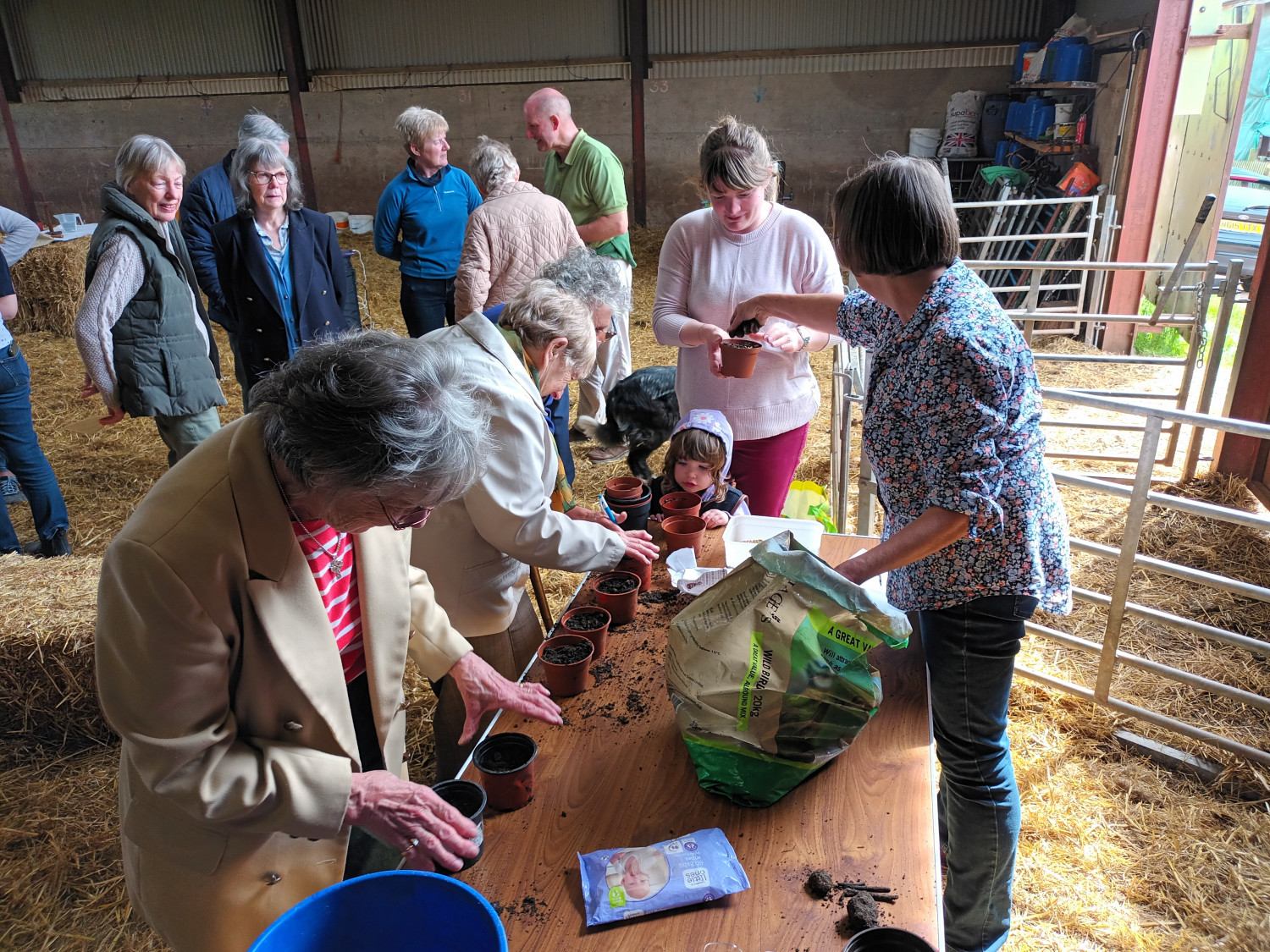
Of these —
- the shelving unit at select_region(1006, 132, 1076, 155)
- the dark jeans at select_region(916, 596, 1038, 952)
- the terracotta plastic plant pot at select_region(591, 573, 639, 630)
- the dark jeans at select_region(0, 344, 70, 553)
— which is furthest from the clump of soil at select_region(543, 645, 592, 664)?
the shelving unit at select_region(1006, 132, 1076, 155)

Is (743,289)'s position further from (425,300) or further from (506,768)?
(425,300)

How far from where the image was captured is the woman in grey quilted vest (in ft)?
12.1

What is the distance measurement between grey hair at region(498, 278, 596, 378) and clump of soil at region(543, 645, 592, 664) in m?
0.82

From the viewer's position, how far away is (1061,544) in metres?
1.88

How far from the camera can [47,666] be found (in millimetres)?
3088

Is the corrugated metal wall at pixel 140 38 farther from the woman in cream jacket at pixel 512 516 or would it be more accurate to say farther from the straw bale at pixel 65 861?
the woman in cream jacket at pixel 512 516

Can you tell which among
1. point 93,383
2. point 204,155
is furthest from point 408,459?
point 204,155

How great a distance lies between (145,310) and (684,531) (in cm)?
294

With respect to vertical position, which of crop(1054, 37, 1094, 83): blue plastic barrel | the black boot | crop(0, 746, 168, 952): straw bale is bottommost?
crop(0, 746, 168, 952): straw bale

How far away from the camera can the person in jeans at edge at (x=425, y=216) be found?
16.6 ft

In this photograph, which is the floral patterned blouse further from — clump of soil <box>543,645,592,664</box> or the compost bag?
clump of soil <box>543,645,592,664</box>

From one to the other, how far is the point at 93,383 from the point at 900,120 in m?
9.54

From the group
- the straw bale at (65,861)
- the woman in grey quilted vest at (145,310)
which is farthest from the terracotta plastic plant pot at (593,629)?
the woman in grey quilted vest at (145,310)

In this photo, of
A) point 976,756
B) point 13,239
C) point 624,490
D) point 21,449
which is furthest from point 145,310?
point 976,756
